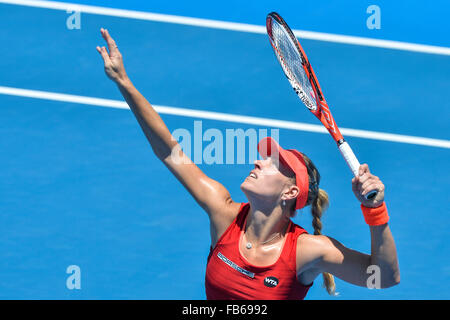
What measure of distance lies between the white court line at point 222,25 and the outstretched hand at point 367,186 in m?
6.27

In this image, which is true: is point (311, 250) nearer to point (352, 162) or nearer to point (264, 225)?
point (264, 225)

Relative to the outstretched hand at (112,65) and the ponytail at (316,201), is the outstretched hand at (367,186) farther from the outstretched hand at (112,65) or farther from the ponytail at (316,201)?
the outstretched hand at (112,65)

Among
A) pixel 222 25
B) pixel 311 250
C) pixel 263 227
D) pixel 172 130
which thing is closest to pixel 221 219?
pixel 263 227

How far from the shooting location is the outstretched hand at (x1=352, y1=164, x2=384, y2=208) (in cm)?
614

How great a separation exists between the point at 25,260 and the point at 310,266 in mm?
4013

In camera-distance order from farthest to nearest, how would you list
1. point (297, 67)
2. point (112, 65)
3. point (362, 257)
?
point (297, 67) < point (112, 65) < point (362, 257)

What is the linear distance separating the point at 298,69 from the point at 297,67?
0.06 feet

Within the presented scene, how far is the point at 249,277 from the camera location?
22.2 feet

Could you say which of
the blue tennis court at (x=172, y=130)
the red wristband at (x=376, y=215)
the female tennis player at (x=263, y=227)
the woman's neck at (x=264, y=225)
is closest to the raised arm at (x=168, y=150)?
the female tennis player at (x=263, y=227)

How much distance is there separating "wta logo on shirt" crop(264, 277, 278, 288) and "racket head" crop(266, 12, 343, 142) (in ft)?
3.79

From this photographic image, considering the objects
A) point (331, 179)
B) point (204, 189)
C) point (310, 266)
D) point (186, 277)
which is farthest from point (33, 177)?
point (310, 266)

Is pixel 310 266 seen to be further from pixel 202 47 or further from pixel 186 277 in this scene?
pixel 202 47

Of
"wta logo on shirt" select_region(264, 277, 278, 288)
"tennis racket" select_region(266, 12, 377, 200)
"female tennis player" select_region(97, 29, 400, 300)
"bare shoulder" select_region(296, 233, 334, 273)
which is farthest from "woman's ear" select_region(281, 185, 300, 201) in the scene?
"wta logo on shirt" select_region(264, 277, 278, 288)

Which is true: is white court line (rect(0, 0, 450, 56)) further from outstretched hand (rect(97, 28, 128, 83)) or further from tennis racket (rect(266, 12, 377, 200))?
outstretched hand (rect(97, 28, 128, 83))
